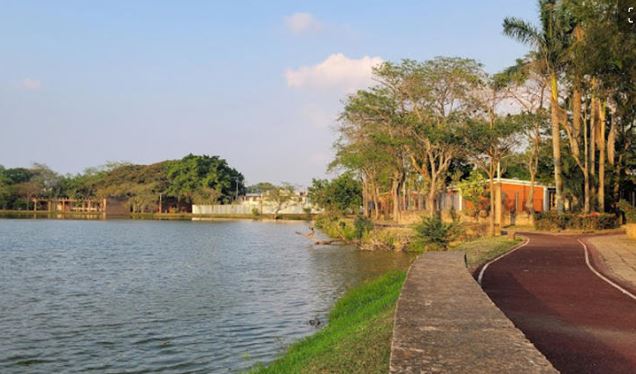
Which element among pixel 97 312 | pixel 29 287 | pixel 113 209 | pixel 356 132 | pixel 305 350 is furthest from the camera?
pixel 113 209

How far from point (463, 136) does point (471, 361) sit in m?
35.5

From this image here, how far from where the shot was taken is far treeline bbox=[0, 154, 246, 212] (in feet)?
350

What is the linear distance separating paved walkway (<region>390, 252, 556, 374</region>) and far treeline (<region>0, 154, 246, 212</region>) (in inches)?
3905

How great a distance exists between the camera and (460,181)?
2096 inches

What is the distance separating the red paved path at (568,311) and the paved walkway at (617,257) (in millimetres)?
595

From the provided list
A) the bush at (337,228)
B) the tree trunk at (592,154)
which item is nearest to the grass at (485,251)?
the tree trunk at (592,154)

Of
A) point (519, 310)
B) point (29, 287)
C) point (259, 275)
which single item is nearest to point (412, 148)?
point (259, 275)

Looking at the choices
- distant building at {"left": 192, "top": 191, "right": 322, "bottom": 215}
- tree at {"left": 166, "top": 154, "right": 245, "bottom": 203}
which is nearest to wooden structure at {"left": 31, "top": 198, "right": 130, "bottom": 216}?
tree at {"left": 166, "top": 154, "right": 245, "bottom": 203}

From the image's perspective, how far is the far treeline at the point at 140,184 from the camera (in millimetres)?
106688

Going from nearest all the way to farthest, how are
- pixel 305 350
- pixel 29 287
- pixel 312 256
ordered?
pixel 305 350 < pixel 29 287 < pixel 312 256

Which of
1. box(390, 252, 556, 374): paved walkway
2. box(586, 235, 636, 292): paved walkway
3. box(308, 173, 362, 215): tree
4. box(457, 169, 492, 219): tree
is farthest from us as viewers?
box(308, 173, 362, 215): tree

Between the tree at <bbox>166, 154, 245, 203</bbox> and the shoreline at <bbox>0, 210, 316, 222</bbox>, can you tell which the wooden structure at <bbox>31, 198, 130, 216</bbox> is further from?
the tree at <bbox>166, 154, 245, 203</bbox>

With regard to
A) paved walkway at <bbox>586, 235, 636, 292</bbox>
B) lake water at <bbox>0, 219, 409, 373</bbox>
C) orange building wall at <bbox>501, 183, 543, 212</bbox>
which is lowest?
lake water at <bbox>0, 219, 409, 373</bbox>

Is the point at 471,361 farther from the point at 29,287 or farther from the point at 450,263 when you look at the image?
the point at 29,287
